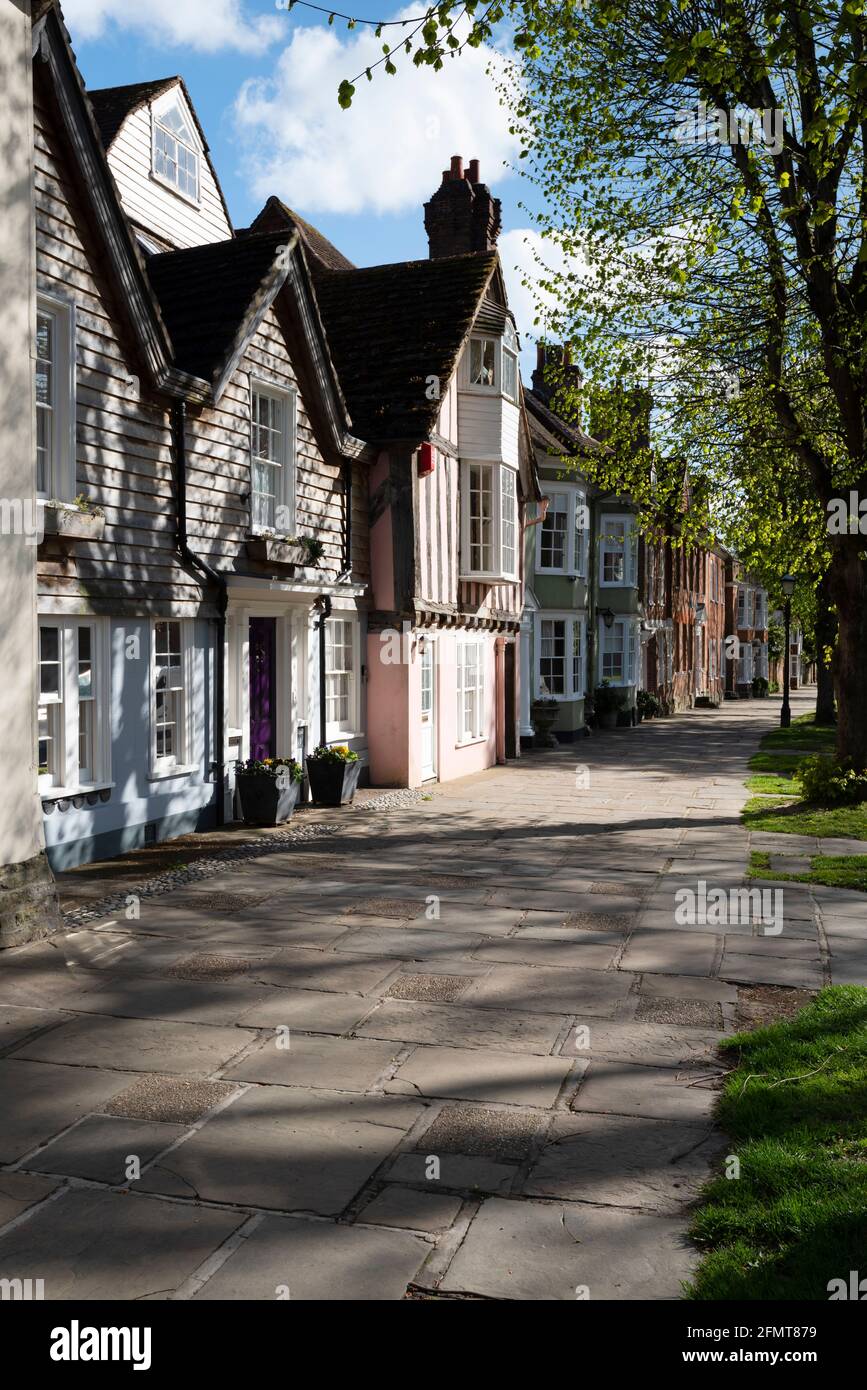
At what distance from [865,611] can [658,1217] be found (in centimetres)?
1358

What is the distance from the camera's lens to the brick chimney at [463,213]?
1074 inches

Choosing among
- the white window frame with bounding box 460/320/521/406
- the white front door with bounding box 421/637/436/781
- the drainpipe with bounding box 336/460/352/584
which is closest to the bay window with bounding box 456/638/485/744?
the white front door with bounding box 421/637/436/781

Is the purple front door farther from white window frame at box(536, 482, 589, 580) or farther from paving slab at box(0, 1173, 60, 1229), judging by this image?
white window frame at box(536, 482, 589, 580)

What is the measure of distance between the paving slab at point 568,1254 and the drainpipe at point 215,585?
10.4 m

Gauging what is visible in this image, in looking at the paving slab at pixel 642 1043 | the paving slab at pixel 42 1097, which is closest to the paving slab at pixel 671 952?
the paving slab at pixel 642 1043

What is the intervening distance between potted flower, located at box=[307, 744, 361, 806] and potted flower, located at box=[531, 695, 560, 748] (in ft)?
45.9

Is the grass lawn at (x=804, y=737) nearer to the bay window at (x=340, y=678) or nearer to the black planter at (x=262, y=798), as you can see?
the bay window at (x=340, y=678)

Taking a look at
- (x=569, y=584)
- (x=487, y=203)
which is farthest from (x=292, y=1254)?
(x=569, y=584)

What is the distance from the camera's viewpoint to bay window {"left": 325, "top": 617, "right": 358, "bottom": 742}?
59.9 feet

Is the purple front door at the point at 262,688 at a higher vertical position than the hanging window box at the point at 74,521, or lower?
lower

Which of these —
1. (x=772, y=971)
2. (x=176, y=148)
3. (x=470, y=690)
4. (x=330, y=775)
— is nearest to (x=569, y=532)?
(x=470, y=690)

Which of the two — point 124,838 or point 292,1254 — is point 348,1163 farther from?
point 124,838

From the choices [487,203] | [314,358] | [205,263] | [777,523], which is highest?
[487,203]

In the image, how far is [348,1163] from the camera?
493 centimetres
